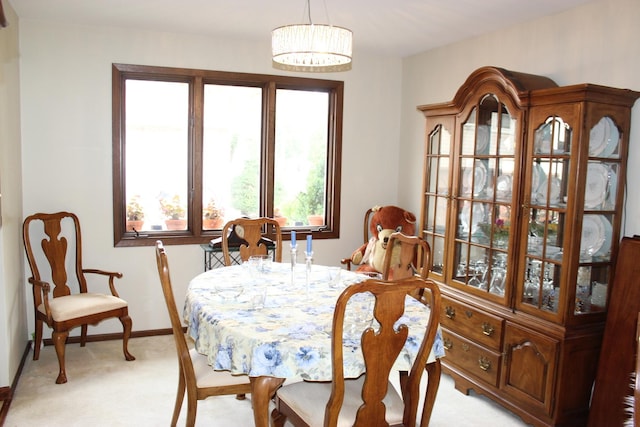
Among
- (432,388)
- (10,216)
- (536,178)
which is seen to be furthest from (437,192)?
(10,216)

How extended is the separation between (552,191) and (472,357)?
1.17 metres

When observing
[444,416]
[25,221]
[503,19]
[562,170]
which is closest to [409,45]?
[503,19]

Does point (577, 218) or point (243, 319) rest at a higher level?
point (577, 218)

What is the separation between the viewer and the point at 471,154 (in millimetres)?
3492

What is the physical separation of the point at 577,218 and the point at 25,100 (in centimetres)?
373

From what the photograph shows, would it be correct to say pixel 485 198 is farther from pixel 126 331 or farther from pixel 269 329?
pixel 126 331

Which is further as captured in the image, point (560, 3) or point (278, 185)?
point (278, 185)

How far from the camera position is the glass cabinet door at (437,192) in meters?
3.73

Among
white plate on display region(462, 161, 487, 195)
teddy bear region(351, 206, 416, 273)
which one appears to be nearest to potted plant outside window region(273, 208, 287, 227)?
teddy bear region(351, 206, 416, 273)

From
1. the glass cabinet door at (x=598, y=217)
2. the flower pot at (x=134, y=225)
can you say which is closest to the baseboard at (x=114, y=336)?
the flower pot at (x=134, y=225)

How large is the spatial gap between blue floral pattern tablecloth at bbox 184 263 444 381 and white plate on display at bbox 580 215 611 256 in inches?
40.0

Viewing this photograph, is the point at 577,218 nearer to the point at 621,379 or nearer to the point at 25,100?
the point at 621,379

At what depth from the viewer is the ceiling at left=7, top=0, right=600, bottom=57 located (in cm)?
331

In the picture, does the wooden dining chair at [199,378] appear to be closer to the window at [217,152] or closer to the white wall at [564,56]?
the window at [217,152]
